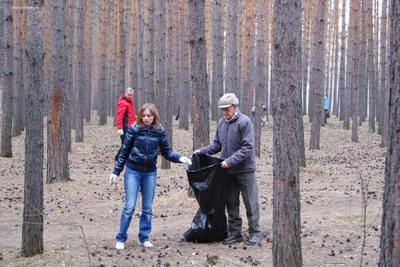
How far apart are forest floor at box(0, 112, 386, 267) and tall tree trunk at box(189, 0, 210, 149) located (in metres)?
1.43

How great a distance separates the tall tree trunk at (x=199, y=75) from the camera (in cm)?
888

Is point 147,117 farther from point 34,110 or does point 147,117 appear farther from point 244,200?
point 244,200

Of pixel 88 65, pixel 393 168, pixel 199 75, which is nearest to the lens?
pixel 393 168

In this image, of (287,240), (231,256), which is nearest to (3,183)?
(231,256)

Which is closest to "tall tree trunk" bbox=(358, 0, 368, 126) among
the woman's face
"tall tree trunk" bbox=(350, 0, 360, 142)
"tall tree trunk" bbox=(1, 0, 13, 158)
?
"tall tree trunk" bbox=(350, 0, 360, 142)

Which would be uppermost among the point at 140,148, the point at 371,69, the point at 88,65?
the point at 88,65

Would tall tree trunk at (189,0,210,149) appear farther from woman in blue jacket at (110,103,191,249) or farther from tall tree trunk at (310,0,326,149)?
tall tree trunk at (310,0,326,149)

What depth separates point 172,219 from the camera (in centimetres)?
858

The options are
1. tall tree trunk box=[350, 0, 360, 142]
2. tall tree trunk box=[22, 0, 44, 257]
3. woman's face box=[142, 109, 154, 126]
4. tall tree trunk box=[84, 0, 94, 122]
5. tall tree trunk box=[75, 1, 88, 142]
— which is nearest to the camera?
tall tree trunk box=[22, 0, 44, 257]

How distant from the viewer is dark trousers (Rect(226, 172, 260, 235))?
6.69 m

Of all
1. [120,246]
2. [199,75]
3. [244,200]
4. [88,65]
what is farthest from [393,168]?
[88,65]

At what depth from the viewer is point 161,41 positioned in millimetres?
14508

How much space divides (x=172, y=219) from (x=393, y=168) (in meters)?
5.71

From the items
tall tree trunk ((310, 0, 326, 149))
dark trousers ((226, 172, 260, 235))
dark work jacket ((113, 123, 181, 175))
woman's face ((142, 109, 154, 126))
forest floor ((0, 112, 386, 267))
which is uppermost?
tall tree trunk ((310, 0, 326, 149))
